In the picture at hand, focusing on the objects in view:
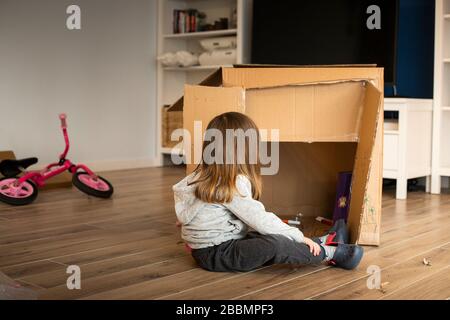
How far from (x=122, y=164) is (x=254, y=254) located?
311 centimetres

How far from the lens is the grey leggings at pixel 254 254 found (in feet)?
5.81

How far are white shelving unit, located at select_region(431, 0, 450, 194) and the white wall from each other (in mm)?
2270

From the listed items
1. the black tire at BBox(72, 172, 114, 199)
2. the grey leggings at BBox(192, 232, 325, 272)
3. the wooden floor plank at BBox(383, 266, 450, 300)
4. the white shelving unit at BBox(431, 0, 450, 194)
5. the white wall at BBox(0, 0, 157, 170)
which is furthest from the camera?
the white wall at BBox(0, 0, 157, 170)

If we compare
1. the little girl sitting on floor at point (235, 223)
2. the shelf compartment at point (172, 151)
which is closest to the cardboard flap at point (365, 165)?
the little girl sitting on floor at point (235, 223)

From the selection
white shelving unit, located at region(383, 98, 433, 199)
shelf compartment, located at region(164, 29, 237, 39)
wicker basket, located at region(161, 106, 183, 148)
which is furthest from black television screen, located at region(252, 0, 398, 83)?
wicker basket, located at region(161, 106, 183, 148)

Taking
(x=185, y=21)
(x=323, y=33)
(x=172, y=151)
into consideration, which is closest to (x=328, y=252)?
(x=323, y=33)

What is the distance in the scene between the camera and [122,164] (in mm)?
4758

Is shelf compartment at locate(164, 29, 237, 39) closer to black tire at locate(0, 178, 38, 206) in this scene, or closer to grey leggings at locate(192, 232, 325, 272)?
black tire at locate(0, 178, 38, 206)

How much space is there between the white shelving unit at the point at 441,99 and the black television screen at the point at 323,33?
0.98 feet

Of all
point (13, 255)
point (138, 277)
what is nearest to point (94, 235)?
point (13, 255)

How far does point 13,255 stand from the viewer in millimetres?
2016

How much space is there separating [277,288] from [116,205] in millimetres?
1552

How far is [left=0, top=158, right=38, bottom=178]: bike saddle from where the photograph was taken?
128 inches

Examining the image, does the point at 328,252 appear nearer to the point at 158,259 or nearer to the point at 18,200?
the point at 158,259
